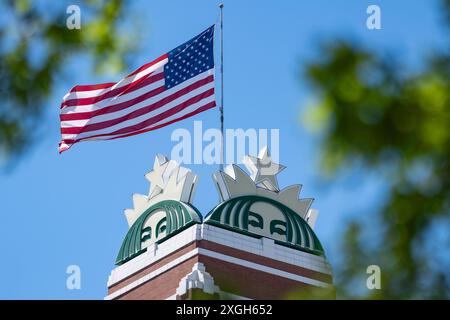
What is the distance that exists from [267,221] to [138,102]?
6264 millimetres

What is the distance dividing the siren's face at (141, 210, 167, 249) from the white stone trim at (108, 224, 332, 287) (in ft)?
0.98

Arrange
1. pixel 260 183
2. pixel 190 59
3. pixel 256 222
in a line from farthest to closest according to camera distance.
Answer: pixel 260 183
pixel 256 222
pixel 190 59

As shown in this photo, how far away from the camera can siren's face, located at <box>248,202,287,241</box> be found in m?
33.3

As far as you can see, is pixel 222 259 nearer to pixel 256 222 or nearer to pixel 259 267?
pixel 259 267

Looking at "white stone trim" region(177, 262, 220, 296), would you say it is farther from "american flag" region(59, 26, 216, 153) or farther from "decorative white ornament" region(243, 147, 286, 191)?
"american flag" region(59, 26, 216, 153)

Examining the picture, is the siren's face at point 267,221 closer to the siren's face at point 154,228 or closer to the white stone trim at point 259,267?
the white stone trim at point 259,267

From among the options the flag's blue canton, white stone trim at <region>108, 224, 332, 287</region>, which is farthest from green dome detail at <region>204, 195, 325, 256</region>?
the flag's blue canton

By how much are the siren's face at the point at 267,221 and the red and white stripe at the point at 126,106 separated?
14.1 ft

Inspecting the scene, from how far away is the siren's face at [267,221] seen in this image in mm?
33344

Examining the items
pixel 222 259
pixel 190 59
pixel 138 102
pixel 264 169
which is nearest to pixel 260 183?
pixel 264 169

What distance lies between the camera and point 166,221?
1312 inches
